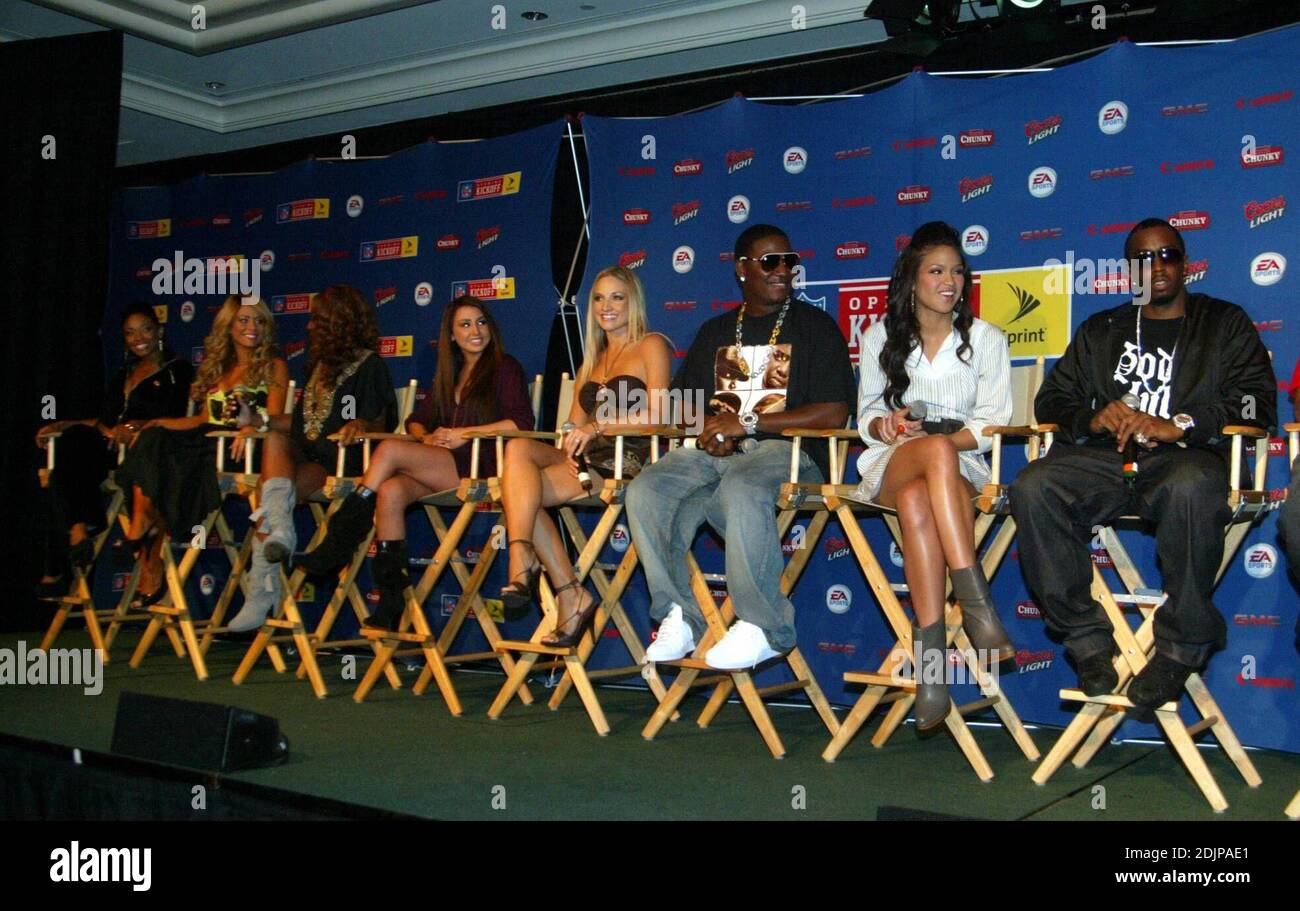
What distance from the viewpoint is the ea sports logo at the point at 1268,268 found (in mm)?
4156

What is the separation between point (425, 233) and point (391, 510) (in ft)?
6.15

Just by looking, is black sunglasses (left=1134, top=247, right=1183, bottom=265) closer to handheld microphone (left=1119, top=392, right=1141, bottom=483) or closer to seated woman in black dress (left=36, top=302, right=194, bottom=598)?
handheld microphone (left=1119, top=392, right=1141, bottom=483)

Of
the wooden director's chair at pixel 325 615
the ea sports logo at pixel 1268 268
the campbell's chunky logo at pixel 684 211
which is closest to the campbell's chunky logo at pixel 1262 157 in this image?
the ea sports logo at pixel 1268 268

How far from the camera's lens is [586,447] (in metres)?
4.54

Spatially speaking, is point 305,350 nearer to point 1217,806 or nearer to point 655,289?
point 655,289

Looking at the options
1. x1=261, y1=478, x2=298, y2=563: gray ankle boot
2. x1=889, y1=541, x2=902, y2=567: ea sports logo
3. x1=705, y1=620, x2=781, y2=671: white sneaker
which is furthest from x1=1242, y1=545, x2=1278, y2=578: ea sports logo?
x1=261, y1=478, x2=298, y2=563: gray ankle boot

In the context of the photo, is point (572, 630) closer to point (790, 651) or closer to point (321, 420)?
point (790, 651)

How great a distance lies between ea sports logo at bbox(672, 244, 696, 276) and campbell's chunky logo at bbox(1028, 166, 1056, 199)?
1435 mm

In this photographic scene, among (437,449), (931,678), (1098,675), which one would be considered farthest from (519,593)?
(1098,675)

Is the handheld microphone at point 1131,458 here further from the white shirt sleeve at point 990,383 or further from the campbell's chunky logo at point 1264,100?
the campbell's chunky logo at point 1264,100

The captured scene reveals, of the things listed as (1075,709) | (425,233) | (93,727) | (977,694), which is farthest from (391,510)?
(1075,709)

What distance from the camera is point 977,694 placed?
451cm

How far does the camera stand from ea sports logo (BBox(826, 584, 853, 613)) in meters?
4.93

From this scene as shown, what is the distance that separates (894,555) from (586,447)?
129 centimetres
